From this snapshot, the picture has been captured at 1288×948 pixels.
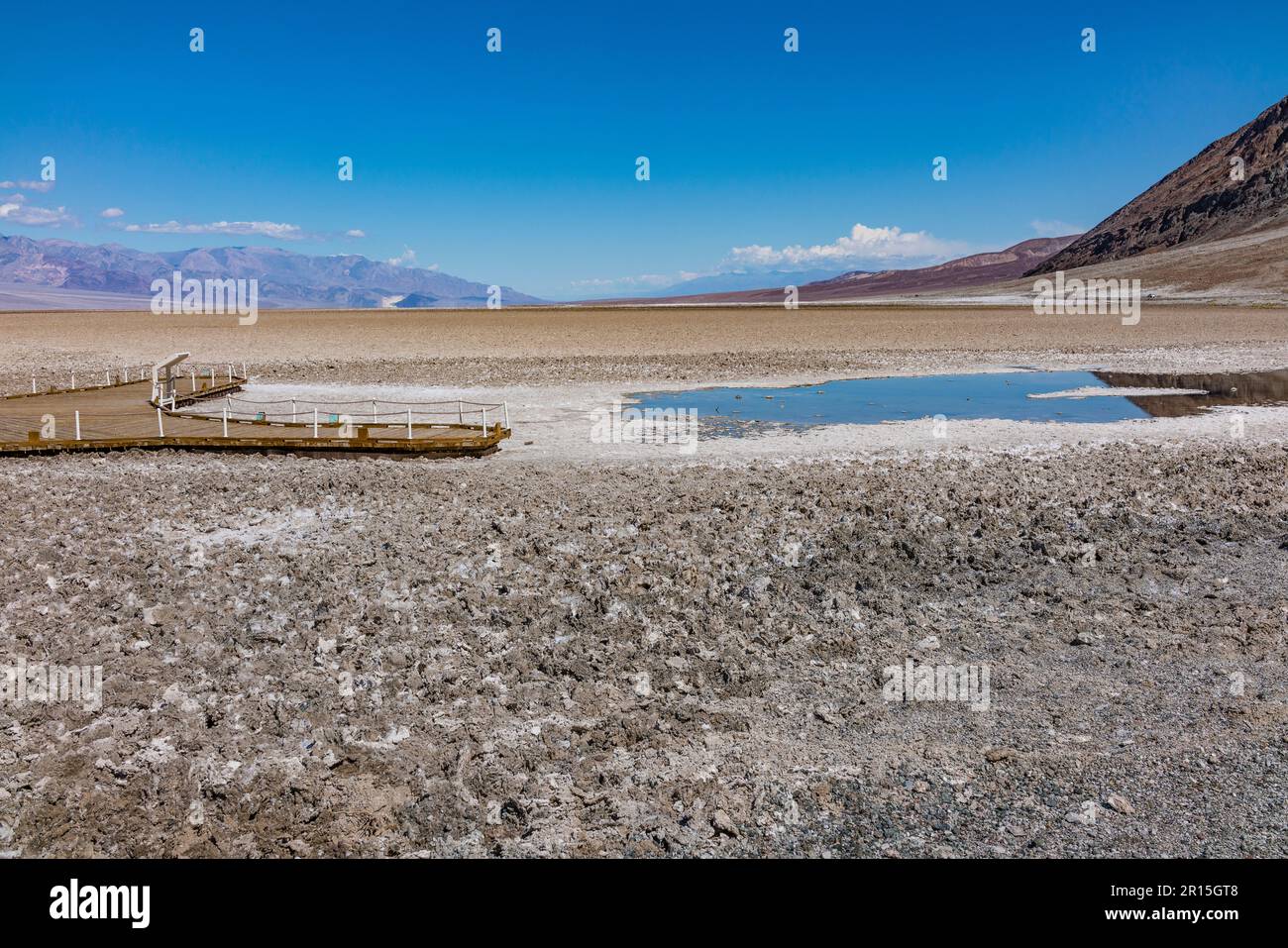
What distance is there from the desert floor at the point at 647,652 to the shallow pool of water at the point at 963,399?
5825mm

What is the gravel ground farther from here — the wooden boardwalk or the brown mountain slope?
the brown mountain slope

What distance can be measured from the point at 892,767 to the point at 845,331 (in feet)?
195

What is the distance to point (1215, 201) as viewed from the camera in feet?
536

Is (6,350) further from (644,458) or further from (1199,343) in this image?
(1199,343)

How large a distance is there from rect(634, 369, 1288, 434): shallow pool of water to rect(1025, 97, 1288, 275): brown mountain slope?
14394 centimetres

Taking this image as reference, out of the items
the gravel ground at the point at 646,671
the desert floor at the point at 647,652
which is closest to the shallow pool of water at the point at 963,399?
the desert floor at the point at 647,652

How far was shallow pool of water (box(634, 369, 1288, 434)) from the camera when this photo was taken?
22.7 metres

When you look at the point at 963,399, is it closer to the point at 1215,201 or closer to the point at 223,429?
the point at 223,429

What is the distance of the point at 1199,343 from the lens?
144ft

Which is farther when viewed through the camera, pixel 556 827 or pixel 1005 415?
pixel 1005 415

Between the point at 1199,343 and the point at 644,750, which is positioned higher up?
the point at 1199,343

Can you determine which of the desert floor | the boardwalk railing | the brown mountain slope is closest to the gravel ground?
the desert floor

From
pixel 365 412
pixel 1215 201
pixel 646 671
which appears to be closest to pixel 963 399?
pixel 365 412

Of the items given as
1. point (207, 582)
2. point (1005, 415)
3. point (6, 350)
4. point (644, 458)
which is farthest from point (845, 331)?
point (207, 582)
